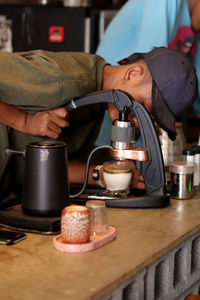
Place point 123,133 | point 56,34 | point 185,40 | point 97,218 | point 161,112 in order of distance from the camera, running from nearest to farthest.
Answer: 1. point 97,218
2. point 123,133
3. point 161,112
4. point 185,40
5. point 56,34

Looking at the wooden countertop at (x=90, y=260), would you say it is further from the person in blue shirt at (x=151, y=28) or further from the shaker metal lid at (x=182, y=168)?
the person in blue shirt at (x=151, y=28)

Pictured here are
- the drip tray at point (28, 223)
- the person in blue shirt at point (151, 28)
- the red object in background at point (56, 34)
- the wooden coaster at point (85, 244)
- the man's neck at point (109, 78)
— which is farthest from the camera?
the red object in background at point (56, 34)

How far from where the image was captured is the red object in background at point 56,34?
4.31m

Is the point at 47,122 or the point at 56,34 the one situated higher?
the point at 56,34

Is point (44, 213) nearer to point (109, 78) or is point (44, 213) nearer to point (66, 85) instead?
point (66, 85)

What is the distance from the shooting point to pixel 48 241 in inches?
56.4

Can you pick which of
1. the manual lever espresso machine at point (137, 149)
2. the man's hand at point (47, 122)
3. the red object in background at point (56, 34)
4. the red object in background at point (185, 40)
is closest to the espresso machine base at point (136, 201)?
the manual lever espresso machine at point (137, 149)

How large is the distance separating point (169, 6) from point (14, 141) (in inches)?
61.0

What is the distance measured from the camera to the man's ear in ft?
6.44

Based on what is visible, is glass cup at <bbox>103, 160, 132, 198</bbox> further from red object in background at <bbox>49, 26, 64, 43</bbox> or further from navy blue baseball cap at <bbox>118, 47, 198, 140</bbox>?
red object in background at <bbox>49, 26, 64, 43</bbox>

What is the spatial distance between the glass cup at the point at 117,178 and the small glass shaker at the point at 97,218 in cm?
34

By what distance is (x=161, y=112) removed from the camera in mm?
1955

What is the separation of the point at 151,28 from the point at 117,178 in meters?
1.57

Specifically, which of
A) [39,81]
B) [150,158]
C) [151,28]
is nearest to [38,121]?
[39,81]
